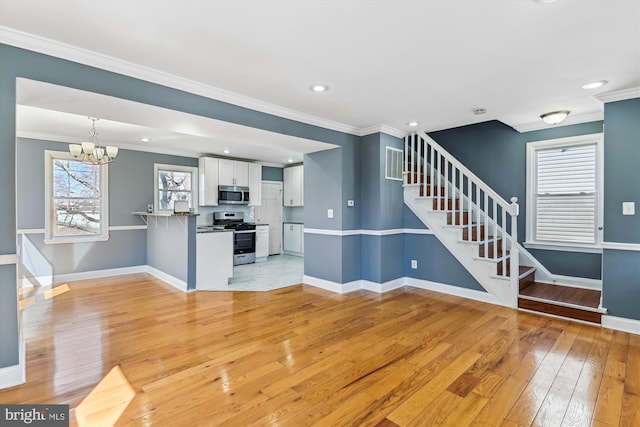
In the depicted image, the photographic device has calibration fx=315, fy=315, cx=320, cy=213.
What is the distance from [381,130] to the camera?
15.3 ft

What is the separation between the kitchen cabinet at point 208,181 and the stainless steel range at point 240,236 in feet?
1.82

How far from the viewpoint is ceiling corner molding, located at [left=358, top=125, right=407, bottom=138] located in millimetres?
4656

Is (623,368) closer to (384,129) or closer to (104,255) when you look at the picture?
(384,129)

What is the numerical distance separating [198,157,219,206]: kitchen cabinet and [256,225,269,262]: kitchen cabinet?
4.20ft

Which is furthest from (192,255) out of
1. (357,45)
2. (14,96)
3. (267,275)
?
(357,45)

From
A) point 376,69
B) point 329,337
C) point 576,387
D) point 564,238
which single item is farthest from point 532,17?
point 564,238

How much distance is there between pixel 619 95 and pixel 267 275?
5325 millimetres

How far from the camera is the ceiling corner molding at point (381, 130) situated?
466cm

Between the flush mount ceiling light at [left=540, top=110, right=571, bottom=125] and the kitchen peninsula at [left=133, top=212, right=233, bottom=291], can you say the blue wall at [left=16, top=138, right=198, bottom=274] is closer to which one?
the kitchen peninsula at [left=133, top=212, right=233, bottom=291]

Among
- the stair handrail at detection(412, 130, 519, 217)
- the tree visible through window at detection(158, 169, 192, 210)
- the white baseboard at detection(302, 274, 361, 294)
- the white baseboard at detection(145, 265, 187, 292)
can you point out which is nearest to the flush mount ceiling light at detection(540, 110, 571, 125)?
the stair handrail at detection(412, 130, 519, 217)

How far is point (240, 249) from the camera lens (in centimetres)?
701

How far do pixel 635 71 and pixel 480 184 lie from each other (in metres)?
1.81

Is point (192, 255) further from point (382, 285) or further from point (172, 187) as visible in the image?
point (382, 285)

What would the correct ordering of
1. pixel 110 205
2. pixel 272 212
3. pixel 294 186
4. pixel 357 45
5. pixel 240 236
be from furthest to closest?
pixel 272 212 → pixel 294 186 → pixel 240 236 → pixel 110 205 → pixel 357 45
